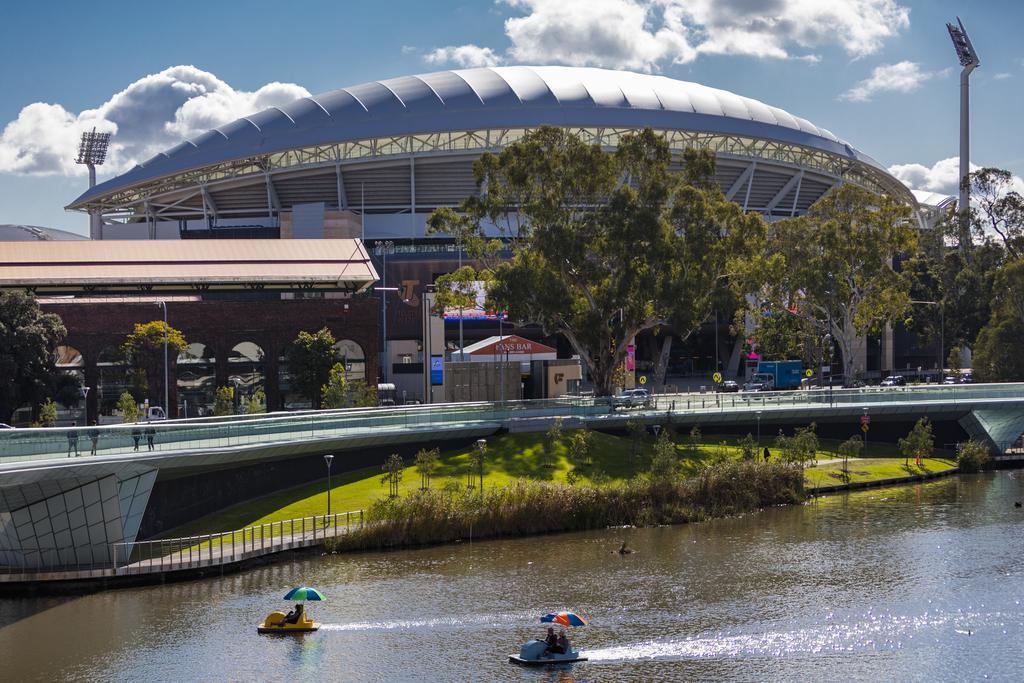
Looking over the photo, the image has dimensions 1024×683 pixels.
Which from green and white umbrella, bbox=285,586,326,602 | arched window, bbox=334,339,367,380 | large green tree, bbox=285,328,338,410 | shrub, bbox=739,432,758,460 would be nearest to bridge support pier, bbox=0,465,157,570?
green and white umbrella, bbox=285,586,326,602

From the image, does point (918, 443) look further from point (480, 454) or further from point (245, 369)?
point (245, 369)

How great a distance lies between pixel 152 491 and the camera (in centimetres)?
4841

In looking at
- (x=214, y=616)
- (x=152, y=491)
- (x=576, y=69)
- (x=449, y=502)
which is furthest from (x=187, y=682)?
(x=576, y=69)

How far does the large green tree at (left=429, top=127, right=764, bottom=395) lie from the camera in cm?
6888

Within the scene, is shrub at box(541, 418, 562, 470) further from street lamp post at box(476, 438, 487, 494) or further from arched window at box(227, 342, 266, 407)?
arched window at box(227, 342, 266, 407)

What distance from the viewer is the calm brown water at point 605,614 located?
113ft

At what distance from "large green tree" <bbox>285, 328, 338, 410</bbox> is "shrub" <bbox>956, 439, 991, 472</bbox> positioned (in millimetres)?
41996

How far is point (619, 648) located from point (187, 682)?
1344 cm

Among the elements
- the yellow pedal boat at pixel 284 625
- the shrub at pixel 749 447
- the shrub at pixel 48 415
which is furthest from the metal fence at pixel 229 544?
the shrub at pixel 749 447

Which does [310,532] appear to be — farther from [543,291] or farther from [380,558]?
[543,291]

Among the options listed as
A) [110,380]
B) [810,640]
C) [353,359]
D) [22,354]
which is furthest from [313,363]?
[810,640]

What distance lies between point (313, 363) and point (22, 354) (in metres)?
18.5

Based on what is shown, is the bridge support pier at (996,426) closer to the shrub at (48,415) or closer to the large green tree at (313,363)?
the large green tree at (313,363)

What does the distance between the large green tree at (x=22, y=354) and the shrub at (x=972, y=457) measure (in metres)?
57.7
